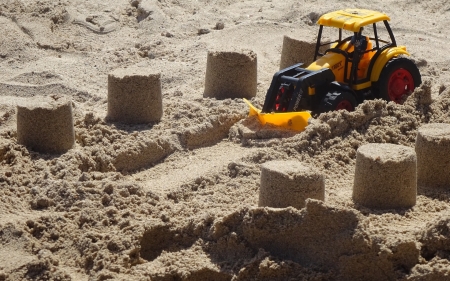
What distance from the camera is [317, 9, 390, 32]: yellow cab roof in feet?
27.5

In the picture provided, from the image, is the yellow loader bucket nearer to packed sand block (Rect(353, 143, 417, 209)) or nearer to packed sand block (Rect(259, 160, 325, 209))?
packed sand block (Rect(353, 143, 417, 209))

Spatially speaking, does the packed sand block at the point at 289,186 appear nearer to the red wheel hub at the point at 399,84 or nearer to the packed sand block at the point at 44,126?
the packed sand block at the point at 44,126

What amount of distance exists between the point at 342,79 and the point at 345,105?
41 cm

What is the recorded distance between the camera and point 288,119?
316 inches

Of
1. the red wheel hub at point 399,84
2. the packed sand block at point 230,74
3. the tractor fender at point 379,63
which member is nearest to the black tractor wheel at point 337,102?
the tractor fender at point 379,63

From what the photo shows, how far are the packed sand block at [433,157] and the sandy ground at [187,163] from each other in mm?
167

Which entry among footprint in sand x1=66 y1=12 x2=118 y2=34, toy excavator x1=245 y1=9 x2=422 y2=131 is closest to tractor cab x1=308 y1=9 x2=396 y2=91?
toy excavator x1=245 y1=9 x2=422 y2=131

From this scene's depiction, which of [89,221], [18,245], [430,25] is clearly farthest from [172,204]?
[430,25]

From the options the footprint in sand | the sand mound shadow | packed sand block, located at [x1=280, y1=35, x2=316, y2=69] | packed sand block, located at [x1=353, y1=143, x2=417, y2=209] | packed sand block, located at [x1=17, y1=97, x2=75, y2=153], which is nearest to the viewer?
the sand mound shadow

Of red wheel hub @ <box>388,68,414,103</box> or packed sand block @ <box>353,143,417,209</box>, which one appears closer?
packed sand block @ <box>353,143,417,209</box>

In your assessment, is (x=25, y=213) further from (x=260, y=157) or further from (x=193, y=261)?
(x=260, y=157)

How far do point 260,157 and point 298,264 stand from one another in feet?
6.05

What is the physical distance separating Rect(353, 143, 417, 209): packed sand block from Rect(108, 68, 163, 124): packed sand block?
2262 millimetres

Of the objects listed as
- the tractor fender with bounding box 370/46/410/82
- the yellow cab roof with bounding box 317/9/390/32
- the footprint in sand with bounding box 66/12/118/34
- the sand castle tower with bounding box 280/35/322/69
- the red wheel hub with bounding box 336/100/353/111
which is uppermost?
the yellow cab roof with bounding box 317/9/390/32
